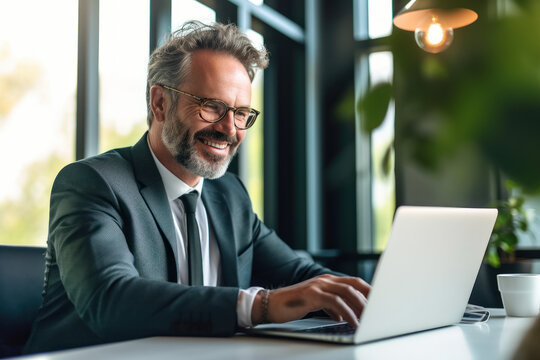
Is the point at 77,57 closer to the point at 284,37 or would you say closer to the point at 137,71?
the point at 137,71

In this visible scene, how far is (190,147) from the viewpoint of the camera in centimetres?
171

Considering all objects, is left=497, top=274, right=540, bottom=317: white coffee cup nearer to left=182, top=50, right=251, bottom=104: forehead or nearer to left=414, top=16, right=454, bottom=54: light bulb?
left=182, top=50, right=251, bottom=104: forehead

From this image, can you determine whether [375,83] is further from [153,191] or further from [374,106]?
[153,191]

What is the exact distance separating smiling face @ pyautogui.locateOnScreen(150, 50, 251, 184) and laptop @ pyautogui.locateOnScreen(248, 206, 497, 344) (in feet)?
2.44

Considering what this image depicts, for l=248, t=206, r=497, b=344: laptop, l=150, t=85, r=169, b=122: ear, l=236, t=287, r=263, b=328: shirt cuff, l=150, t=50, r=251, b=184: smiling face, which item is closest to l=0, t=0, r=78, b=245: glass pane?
l=150, t=85, r=169, b=122: ear

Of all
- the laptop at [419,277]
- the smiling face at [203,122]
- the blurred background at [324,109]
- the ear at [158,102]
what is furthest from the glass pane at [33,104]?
the laptop at [419,277]

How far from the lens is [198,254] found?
154cm

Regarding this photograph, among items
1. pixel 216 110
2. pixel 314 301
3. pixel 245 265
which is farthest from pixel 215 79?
pixel 314 301

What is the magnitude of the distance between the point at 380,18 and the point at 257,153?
356 centimetres

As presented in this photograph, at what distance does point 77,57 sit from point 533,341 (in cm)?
244

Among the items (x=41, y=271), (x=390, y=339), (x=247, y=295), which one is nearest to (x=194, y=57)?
(x=41, y=271)

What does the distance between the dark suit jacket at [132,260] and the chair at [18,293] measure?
4 centimetres

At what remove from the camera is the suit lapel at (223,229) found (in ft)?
5.33

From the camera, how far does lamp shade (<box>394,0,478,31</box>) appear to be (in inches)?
11.3
